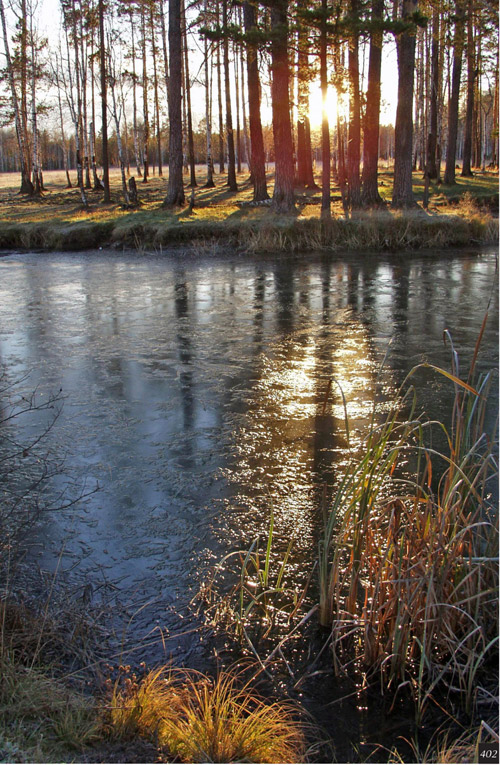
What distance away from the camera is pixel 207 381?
7.36 meters

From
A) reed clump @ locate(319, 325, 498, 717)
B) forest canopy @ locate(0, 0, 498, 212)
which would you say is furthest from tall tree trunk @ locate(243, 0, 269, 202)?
reed clump @ locate(319, 325, 498, 717)

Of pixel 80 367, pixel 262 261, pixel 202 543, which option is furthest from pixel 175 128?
pixel 202 543

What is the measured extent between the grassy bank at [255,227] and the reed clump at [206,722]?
48.5ft

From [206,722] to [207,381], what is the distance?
5.01 m

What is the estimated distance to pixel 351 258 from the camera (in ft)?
51.4

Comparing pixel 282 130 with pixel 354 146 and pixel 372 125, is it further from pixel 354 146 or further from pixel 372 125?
pixel 372 125

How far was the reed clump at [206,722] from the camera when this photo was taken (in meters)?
2.43

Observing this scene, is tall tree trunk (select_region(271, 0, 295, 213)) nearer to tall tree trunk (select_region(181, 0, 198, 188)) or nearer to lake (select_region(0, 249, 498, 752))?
tall tree trunk (select_region(181, 0, 198, 188))

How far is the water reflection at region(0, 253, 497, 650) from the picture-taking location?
Answer: 4277mm

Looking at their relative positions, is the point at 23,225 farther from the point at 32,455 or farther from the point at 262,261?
the point at 32,455

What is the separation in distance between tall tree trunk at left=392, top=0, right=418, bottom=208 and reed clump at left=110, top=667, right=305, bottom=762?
18.6m

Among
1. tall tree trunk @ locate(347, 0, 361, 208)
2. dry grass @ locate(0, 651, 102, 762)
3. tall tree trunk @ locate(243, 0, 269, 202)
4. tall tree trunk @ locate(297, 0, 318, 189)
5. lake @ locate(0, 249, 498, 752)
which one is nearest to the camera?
dry grass @ locate(0, 651, 102, 762)

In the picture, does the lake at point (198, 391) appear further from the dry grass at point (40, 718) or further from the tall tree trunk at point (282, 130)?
the tall tree trunk at point (282, 130)

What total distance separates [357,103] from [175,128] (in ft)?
18.5
